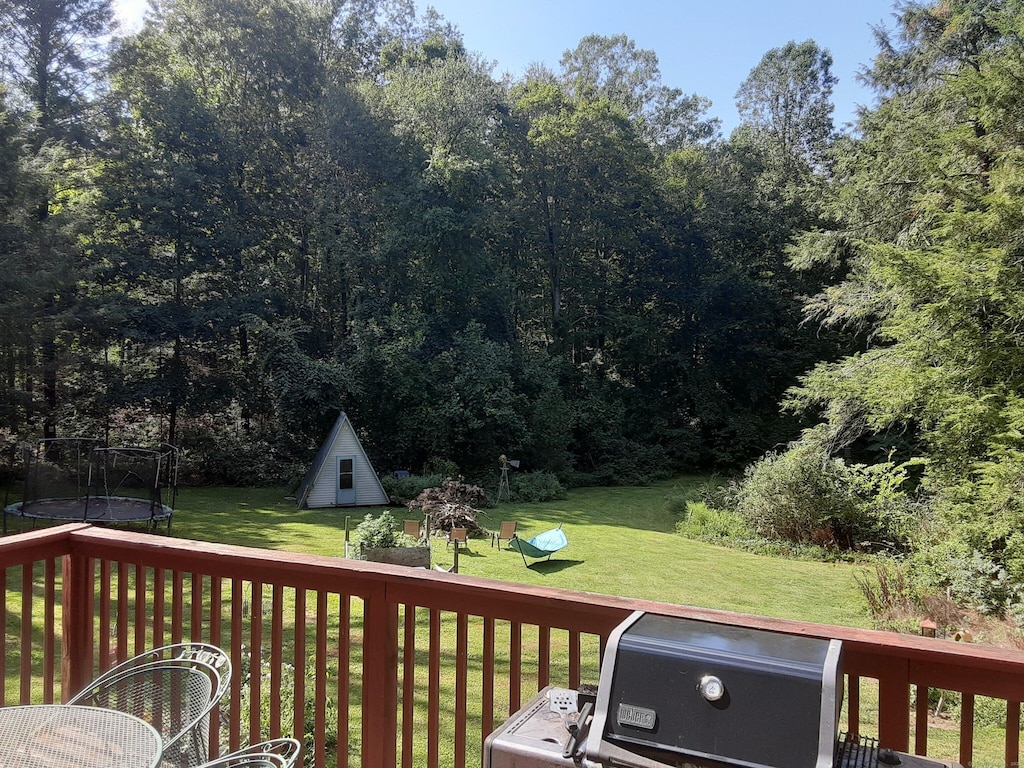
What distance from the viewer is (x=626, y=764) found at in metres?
1.04

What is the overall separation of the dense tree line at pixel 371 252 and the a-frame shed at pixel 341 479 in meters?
2.18

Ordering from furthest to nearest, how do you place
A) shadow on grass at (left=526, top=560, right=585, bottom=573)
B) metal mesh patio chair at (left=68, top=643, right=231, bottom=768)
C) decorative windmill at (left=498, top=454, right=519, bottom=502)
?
decorative windmill at (left=498, top=454, right=519, bottom=502), shadow on grass at (left=526, top=560, right=585, bottom=573), metal mesh patio chair at (left=68, top=643, right=231, bottom=768)

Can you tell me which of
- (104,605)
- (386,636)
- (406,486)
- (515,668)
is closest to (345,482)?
(406,486)

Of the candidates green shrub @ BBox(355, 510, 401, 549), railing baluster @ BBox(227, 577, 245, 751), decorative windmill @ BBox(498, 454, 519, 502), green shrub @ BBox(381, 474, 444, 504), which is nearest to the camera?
railing baluster @ BBox(227, 577, 245, 751)

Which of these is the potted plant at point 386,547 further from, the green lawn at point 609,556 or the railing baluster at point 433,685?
the railing baluster at point 433,685

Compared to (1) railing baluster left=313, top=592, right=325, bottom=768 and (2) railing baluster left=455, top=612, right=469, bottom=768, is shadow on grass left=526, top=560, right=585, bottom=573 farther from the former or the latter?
(2) railing baluster left=455, top=612, right=469, bottom=768

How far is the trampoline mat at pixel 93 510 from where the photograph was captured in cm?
794

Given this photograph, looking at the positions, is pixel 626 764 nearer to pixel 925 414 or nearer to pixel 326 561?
pixel 326 561

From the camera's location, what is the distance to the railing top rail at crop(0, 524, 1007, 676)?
1.23 metres

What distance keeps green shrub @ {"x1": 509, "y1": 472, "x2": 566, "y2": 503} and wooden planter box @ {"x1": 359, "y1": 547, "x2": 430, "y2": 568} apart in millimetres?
6280

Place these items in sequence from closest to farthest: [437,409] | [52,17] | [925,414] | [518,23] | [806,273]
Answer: [925,414] → [52,17] → [437,409] → [518,23] → [806,273]

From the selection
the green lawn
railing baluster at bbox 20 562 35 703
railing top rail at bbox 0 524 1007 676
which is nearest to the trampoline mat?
the green lawn

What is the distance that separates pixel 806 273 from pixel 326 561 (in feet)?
62.7

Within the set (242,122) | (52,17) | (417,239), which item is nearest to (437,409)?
(417,239)
